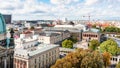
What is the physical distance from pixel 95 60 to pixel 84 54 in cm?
349

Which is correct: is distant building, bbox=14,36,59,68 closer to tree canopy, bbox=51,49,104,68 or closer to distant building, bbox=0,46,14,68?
tree canopy, bbox=51,49,104,68

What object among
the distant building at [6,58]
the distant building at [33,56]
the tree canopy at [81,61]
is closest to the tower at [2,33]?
the distant building at [6,58]

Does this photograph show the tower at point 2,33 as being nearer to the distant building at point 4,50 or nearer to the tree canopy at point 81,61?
the distant building at point 4,50

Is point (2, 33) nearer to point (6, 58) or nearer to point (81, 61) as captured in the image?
→ point (6, 58)

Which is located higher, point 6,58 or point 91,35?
point 6,58

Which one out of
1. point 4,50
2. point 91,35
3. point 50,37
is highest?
point 4,50

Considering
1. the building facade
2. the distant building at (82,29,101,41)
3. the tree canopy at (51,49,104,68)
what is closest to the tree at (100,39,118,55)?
the tree canopy at (51,49,104,68)

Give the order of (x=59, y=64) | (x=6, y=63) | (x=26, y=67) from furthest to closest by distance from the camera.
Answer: (x=26, y=67)
(x=59, y=64)
(x=6, y=63)

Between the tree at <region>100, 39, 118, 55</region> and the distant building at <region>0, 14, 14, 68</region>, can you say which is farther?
the tree at <region>100, 39, 118, 55</region>

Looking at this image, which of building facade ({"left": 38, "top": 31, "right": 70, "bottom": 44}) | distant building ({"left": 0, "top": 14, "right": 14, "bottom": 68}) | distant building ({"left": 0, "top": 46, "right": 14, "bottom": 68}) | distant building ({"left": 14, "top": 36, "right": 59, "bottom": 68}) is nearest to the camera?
distant building ({"left": 0, "top": 46, "right": 14, "bottom": 68})

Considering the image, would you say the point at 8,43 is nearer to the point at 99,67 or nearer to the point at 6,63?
the point at 6,63

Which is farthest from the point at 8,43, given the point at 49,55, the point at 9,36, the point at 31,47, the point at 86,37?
the point at 86,37

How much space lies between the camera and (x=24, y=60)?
190ft

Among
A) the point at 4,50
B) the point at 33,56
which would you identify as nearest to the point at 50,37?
the point at 33,56
